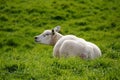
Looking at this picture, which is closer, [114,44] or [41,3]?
[114,44]

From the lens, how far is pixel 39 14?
96.1 feet

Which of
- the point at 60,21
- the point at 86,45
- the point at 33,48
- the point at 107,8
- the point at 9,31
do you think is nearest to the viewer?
the point at 86,45

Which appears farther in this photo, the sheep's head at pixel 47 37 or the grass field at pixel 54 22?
the grass field at pixel 54 22

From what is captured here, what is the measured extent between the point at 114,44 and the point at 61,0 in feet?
53.6

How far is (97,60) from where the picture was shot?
10766 millimetres

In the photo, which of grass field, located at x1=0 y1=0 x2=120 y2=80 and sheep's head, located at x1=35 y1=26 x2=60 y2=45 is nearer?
sheep's head, located at x1=35 y1=26 x2=60 y2=45

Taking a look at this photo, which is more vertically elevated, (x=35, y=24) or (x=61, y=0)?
(x=61, y=0)

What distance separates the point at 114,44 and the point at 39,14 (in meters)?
13.5

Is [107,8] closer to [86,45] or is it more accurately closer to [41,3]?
[41,3]

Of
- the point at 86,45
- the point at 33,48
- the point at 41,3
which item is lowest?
the point at 33,48

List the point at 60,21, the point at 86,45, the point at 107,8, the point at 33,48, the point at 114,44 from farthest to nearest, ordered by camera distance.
A: the point at 107,8 < the point at 60,21 < the point at 33,48 < the point at 114,44 < the point at 86,45

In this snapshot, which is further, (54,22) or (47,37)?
(54,22)

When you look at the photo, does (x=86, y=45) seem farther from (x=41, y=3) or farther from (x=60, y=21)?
(x=41, y=3)

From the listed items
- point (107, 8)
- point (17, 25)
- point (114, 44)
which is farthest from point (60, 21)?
A: point (114, 44)
